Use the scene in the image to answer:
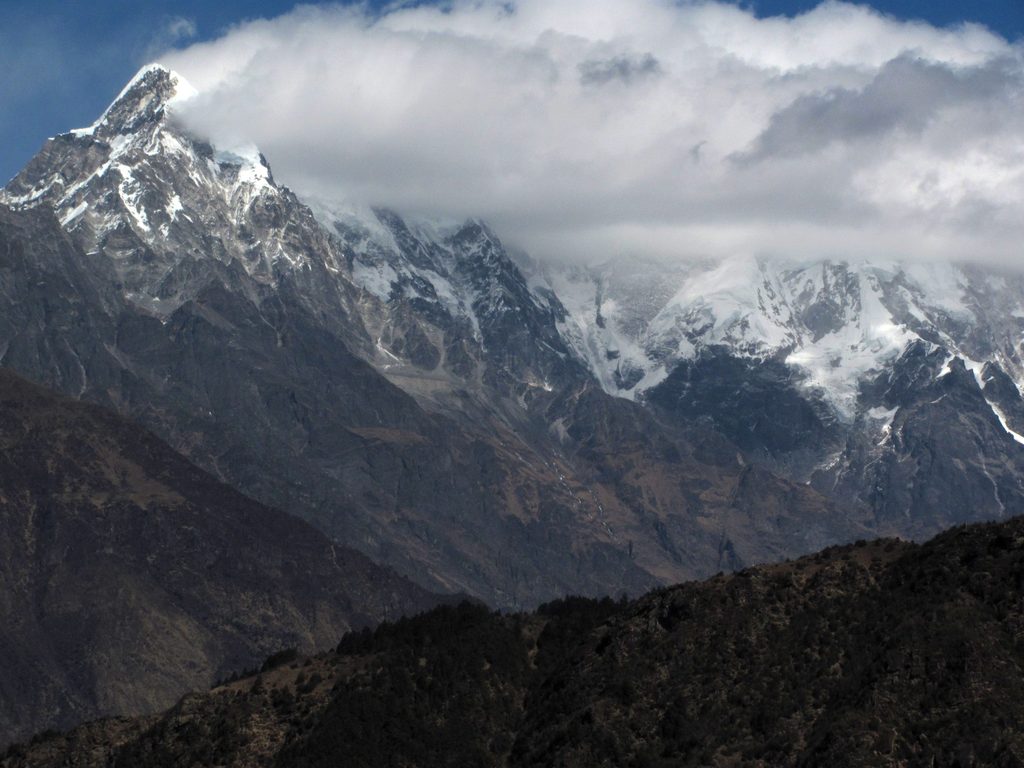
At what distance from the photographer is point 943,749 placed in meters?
172

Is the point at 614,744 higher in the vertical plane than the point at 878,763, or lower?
lower

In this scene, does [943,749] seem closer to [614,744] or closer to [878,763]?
[878,763]

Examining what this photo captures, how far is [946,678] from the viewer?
181 meters

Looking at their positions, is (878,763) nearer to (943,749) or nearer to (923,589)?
(943,749)

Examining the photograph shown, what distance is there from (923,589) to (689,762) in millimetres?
27382

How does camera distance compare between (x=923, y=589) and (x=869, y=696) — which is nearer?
(x=869, y=696)

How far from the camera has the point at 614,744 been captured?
199m

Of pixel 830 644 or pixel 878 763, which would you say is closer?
pixel 878 763

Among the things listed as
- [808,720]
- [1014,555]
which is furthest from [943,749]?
[1014,555]

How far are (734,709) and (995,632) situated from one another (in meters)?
24.9

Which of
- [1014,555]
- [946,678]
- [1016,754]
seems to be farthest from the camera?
A: [1014,555]

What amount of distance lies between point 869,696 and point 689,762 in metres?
18.0

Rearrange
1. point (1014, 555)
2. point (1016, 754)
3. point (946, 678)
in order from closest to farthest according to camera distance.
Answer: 1. point (1016, 754)
2. point (946, 678)
3. point (1014, 555)


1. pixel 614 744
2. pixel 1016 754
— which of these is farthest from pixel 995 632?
pixel 614 744
